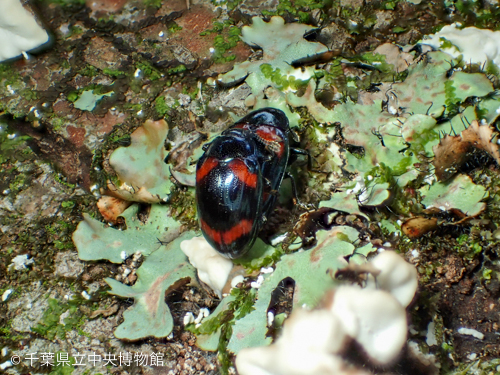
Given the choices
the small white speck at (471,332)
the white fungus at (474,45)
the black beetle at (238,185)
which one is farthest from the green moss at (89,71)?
the small white speck at (471,332)

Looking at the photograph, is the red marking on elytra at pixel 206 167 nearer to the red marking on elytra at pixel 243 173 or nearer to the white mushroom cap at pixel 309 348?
the red marking on elytra at pixel 243 173

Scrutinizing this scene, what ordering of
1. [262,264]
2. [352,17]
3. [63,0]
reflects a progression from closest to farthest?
[262,264] < [352,17] < [63,0]

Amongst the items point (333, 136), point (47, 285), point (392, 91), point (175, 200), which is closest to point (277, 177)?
point (333, 136)

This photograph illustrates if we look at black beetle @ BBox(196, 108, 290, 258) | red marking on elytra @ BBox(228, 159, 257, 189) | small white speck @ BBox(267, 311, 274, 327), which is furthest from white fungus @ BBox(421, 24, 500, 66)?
small white speck @ BBox(267, 311, 274, 327)

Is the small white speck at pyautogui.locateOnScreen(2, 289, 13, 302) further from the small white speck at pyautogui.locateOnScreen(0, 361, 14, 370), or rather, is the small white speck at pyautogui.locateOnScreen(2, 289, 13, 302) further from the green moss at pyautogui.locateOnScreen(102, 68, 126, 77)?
the green moss at pyautogui.locateOnScreen(102, 68, 126, 77)

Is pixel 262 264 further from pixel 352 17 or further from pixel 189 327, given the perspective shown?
pixel 352 17

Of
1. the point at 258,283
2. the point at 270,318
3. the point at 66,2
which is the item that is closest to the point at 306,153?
the point at 258,283

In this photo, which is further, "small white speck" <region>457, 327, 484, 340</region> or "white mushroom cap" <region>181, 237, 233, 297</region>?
"white mushroom cap" <region>181, 237, 233, 297</region>
